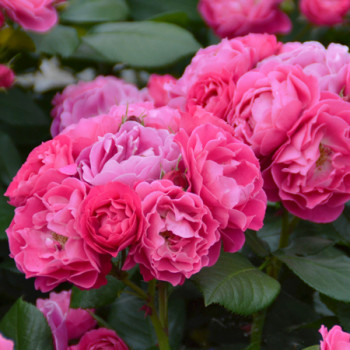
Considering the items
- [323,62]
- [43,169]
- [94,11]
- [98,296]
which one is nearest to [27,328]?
[98,296]

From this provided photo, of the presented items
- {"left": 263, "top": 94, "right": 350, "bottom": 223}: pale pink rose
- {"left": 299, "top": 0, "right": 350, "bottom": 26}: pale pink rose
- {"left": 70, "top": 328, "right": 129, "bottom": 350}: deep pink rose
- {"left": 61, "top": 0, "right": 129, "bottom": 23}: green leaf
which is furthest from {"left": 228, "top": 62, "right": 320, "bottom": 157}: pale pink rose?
{"left": 299, "top": 0, "right": 350, "bottom": 26}: pale pink rose

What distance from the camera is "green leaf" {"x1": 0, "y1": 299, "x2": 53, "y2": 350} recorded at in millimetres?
606

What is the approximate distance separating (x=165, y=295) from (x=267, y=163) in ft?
0.56

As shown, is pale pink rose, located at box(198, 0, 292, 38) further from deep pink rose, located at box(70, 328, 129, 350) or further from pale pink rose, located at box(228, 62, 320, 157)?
deep pink rose, located at box(70, 328, 129, 350)

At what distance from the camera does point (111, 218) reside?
0.50 meters

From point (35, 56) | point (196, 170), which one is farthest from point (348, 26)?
point (196, 170)

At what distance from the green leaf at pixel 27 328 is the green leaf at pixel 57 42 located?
1.33ft

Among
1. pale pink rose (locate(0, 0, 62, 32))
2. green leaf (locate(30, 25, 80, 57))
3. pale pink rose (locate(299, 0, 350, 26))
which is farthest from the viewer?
pale pink rose (locate(299, 0, 350, 26))

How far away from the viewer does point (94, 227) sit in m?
0.50

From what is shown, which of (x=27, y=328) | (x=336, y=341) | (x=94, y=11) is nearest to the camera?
(x=336, y=341)

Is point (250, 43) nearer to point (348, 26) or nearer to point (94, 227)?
point (94, 227)

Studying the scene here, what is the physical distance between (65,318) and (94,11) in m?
0.54

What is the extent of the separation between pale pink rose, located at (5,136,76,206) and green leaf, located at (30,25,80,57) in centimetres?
36

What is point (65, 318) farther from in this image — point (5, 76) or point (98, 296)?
point (5, 76)
